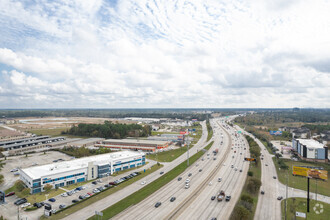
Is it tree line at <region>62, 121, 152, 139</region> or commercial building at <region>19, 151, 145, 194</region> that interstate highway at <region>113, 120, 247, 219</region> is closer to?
commercial building at <region>19, 151, 145, 194</region>

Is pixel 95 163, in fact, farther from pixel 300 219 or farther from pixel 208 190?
pixel 300 219

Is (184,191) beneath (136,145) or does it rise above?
beneath

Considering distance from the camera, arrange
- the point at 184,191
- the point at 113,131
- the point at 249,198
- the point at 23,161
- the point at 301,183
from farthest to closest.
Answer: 1. the point at 113,131
2. the point at 23,161
3. the point at 301,183
4. the point at 184,191
5. the point at 249,198

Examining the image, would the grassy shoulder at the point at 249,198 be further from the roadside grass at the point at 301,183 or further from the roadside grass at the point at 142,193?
the roadside grass at the point at 142,193

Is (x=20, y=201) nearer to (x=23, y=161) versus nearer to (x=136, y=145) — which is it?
(x=23, y=161)

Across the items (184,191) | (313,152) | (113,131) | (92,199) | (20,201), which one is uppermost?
(113,131)

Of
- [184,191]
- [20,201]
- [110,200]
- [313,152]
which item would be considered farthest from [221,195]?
[313,152]

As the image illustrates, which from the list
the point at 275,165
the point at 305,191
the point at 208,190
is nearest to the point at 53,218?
the point at 208,190
